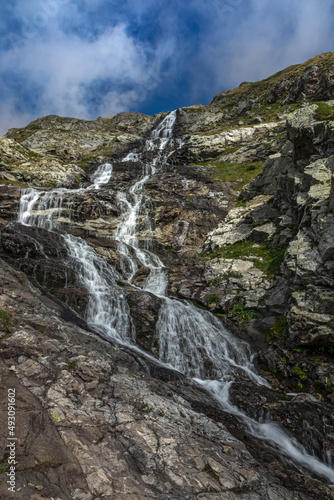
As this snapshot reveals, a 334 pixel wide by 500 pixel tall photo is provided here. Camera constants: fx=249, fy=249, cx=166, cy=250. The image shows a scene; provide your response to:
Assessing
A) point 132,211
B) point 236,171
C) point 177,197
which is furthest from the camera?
point 236,171

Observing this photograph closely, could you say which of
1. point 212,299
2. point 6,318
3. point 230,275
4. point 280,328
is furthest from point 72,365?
point 230,275

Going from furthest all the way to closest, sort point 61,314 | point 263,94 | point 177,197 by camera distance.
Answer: point 263,94
point 177,197
point 61,314

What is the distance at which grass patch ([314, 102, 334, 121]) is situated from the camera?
1995 centimetres

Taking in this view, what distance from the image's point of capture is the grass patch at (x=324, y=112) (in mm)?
19952

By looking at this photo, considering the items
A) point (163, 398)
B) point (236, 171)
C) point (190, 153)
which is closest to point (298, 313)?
point (163, 398)

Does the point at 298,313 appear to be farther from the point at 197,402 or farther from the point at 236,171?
the point at 236,171

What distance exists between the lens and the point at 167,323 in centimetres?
1491

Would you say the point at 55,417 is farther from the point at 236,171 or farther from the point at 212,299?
the point at 236,171

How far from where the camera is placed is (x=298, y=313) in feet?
42.5

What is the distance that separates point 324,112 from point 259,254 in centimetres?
1275

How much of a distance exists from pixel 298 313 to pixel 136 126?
8994cm

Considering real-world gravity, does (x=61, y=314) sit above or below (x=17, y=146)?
below

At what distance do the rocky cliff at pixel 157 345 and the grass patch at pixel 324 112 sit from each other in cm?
13

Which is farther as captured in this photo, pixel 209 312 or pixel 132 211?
pixel 132 211
